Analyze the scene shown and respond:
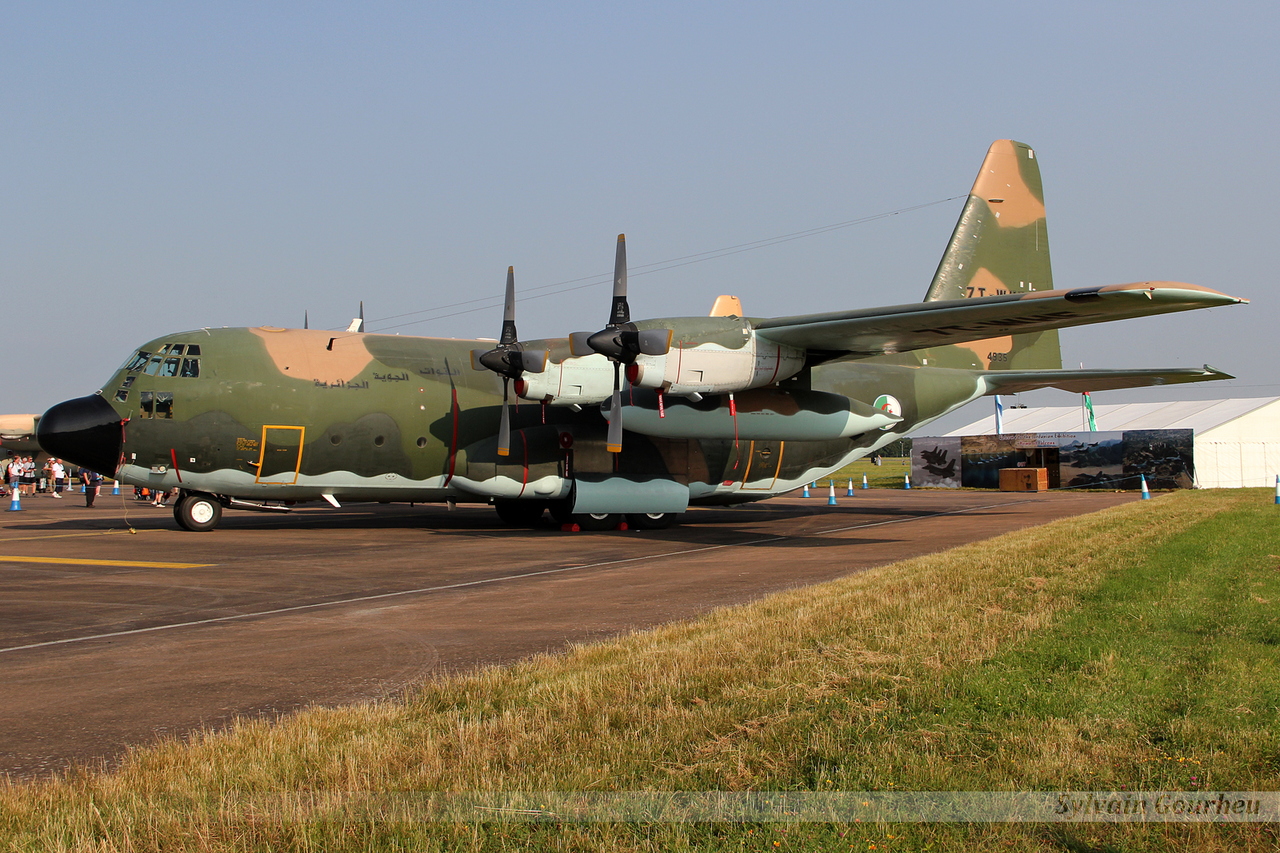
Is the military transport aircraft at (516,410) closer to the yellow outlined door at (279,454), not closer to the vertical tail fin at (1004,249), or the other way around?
the yellow outlined door at (279,454)

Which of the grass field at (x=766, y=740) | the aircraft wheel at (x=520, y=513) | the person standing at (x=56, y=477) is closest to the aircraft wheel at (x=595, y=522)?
the aircraft wheel at (x=520, y=513)

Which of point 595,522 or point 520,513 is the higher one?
point 520,513

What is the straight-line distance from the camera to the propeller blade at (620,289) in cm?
1839

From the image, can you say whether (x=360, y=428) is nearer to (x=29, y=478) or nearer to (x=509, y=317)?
(x=509, y=317)

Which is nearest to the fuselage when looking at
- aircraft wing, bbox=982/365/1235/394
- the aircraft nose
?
the aircraft nose

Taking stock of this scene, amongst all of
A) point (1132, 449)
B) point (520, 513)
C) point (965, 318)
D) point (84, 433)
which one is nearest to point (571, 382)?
point (520, 513)

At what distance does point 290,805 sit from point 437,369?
17.4m

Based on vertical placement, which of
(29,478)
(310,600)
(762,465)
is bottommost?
(310,600)

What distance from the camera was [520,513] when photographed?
923 inches

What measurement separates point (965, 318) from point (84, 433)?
54.6 ft

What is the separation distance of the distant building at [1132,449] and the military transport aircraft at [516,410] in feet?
69.5

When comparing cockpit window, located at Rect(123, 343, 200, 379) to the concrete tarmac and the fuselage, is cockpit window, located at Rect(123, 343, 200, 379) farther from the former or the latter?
the concrete tarmac

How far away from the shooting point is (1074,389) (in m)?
23.7

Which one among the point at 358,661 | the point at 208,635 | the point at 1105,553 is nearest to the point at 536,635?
the point at 358,661
